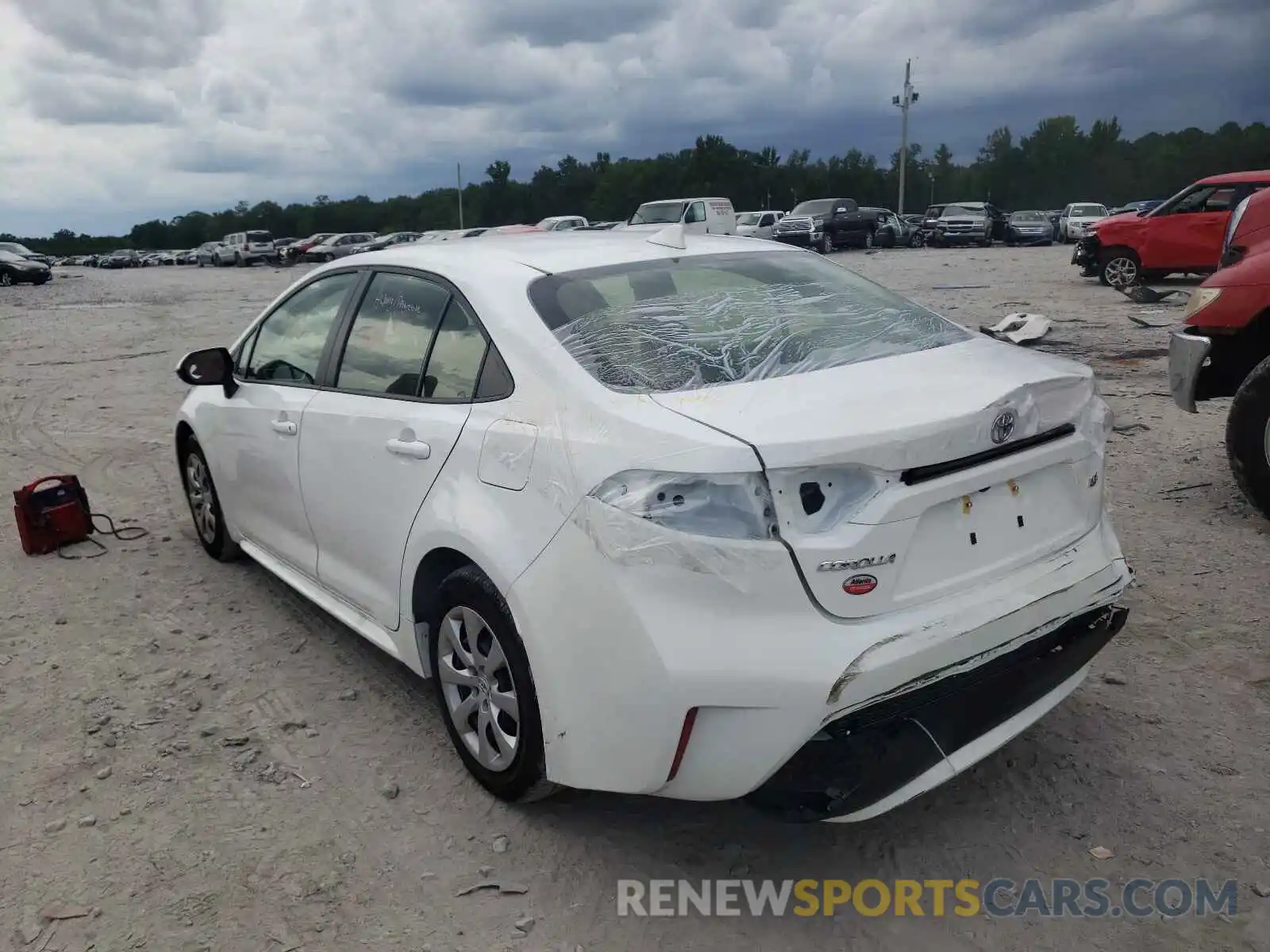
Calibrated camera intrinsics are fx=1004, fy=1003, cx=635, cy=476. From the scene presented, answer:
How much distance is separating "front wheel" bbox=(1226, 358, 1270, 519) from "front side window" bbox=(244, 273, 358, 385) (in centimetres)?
402

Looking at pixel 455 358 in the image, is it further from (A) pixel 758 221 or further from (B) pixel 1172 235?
(A) pixel 758 221

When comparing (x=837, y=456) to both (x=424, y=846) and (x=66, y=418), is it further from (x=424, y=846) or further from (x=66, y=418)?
(x=66, y=418)

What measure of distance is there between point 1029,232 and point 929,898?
37674mm

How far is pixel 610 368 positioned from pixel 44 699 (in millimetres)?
2551

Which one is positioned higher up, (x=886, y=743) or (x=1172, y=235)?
(x=886, y=743)

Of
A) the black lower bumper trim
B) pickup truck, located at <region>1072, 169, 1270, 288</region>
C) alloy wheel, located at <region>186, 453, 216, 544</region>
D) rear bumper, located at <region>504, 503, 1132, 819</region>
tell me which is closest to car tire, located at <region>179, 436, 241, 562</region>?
alloy wheel, located at <region>186, 453, 216, 544</region>

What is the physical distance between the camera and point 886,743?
90.9 inches

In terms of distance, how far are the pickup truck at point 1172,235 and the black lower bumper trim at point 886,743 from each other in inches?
574

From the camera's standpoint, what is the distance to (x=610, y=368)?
2645 millimetres

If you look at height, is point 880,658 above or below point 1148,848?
above

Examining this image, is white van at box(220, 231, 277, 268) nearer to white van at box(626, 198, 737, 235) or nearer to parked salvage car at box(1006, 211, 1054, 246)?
white van at box(626, 198, 737, 235)

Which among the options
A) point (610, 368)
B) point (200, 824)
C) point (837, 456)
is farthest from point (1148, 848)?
point (200, 824)

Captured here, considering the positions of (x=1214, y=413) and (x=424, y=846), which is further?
(x=1214, y=413)

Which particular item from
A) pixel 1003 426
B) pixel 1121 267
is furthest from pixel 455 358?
pixel 1121 267
